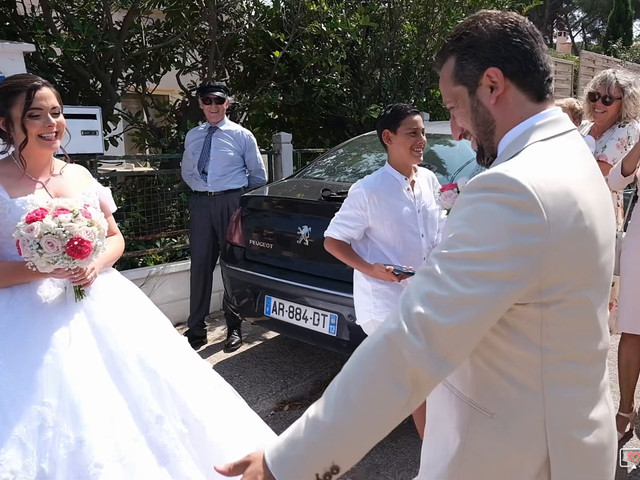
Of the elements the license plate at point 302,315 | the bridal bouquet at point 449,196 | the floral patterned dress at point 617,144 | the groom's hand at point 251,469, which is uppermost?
the floral patterned dress at point 617,144

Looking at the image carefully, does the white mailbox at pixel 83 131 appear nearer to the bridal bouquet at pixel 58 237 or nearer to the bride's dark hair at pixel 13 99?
the bride's dark hair at pixel 13 99

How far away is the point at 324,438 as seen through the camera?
41.4 inches

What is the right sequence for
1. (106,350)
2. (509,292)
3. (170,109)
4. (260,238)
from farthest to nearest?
→ (170,109) < (260,238) < (106,350) < (509,292)

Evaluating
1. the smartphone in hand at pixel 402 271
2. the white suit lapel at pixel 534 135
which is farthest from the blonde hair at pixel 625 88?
the white suit lapel at pixel 534 135

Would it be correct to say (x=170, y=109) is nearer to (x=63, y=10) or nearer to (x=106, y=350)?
(x=63, y=10)

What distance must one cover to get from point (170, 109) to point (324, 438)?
5.82 m

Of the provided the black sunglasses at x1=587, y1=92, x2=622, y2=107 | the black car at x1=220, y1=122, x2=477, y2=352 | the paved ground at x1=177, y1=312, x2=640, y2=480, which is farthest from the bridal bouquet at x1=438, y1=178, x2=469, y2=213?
the black sunglasses at x1=587, y1=92, x2=622, y2=107

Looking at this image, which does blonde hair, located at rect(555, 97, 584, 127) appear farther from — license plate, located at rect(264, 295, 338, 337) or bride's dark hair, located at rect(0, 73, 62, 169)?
bride's dark hair, located at rect(0, 73, 62, 169)

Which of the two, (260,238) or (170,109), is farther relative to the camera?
(170,109)

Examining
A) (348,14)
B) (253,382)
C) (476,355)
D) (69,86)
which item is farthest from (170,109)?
(476,355)

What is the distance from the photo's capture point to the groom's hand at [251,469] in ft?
3.61

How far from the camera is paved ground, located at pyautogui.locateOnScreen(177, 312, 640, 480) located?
298 cm

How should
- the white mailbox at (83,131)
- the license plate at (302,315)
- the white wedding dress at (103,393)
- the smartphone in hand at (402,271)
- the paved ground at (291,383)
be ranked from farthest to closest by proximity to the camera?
the white mailbox at (83,131), the license plate at (302,315), the paved ground at (291,383), the smartphone in hand at (402,271), the white wedding dress at (103,393)

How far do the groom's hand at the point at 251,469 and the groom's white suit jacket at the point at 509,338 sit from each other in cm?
3
